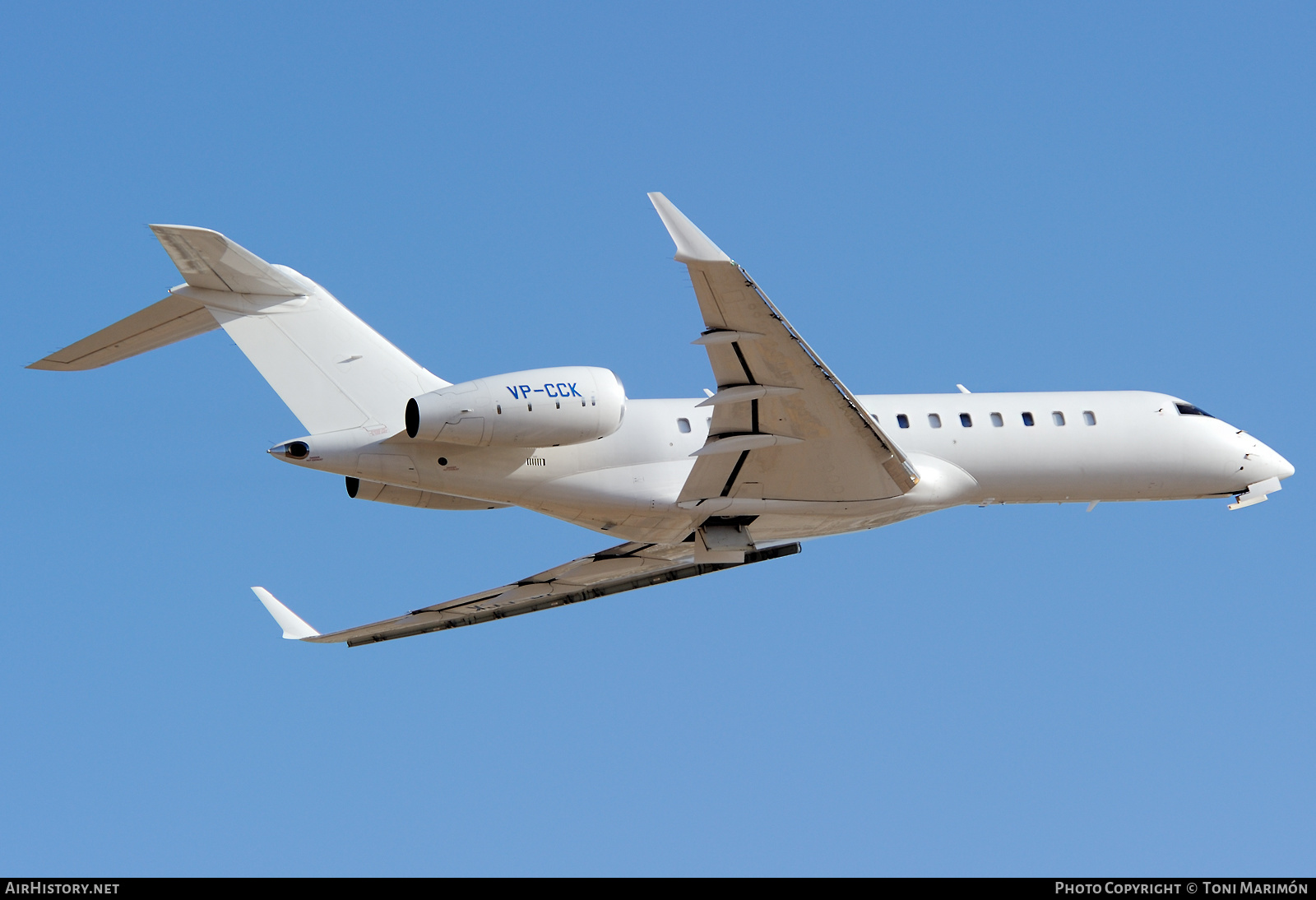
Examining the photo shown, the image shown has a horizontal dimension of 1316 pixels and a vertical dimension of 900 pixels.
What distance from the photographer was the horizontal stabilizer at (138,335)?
1830 cm

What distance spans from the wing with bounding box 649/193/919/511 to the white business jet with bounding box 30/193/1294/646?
3cm

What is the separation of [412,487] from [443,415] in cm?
246

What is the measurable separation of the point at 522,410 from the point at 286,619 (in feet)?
25.9

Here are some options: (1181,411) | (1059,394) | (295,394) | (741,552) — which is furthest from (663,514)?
(1181,411)

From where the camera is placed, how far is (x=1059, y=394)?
23156 millimetres

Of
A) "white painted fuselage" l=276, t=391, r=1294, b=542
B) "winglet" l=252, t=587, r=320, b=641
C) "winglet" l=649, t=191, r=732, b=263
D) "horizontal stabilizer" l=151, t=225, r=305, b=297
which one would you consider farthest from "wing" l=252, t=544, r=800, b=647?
"winglet" l=649, t=191, r=732, b=263

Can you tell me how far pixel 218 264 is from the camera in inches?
733

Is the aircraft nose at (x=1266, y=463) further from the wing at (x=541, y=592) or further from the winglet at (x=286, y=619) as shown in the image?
the winglet at (x=286, y=619)

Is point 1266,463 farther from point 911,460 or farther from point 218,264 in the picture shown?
point 218,264

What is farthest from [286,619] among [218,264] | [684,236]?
[684,236]

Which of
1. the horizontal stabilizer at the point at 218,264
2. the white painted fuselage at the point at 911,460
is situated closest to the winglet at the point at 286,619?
the white painted fuselage at the point at 911,460

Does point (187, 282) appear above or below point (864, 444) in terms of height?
above

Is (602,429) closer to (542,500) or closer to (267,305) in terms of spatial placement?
(542,500)

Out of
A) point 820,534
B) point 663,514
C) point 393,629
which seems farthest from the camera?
point 393,629
